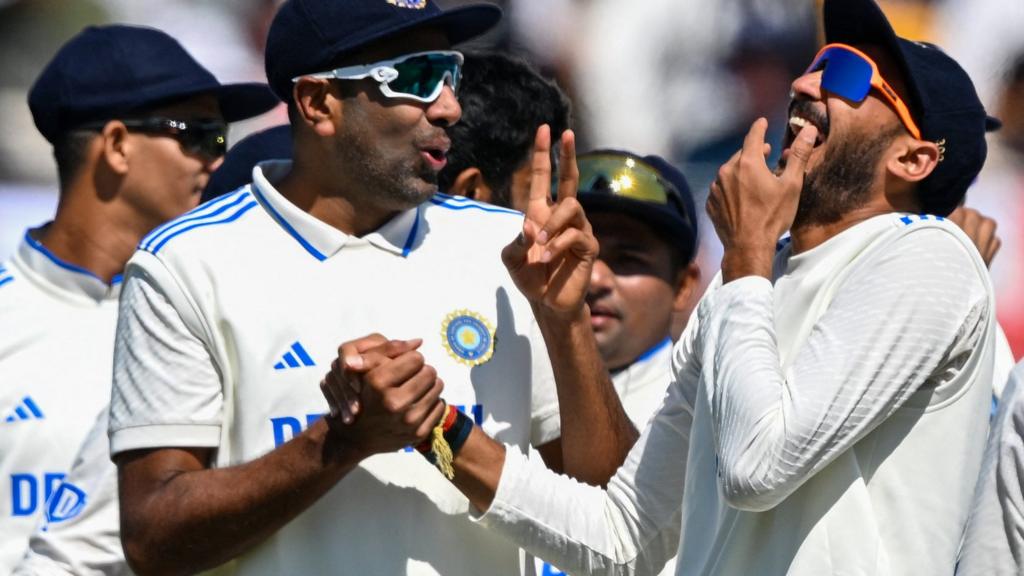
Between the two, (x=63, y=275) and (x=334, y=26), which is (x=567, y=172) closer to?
(x=334, y=26)

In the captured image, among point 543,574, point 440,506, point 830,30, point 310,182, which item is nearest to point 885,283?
point 830,30

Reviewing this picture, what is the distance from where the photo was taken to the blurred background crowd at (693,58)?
6.54 metres

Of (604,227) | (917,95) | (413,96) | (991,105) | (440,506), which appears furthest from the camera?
(991,105)

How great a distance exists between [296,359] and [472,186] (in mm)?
1549

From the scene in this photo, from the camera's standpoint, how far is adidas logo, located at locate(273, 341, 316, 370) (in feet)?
11.3

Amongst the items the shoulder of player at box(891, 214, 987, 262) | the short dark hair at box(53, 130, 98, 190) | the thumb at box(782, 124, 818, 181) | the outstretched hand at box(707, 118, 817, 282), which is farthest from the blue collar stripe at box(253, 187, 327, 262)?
the short dark hair at box(53, 130, 98, 190)

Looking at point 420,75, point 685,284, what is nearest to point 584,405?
point 420,75

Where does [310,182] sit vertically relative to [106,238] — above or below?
above

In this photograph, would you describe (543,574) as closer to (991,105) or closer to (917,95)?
(917,95)

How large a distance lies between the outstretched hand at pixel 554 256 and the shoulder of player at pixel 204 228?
584 millimetres

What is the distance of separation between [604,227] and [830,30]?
4.66 ft

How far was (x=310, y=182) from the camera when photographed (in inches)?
147

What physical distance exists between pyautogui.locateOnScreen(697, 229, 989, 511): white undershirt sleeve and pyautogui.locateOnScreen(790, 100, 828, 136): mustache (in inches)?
14.9

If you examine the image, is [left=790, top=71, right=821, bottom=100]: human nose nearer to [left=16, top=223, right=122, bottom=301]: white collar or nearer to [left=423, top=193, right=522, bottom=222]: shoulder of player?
[left=423, top=193, right=522, bottom=222]: shoulder of player
